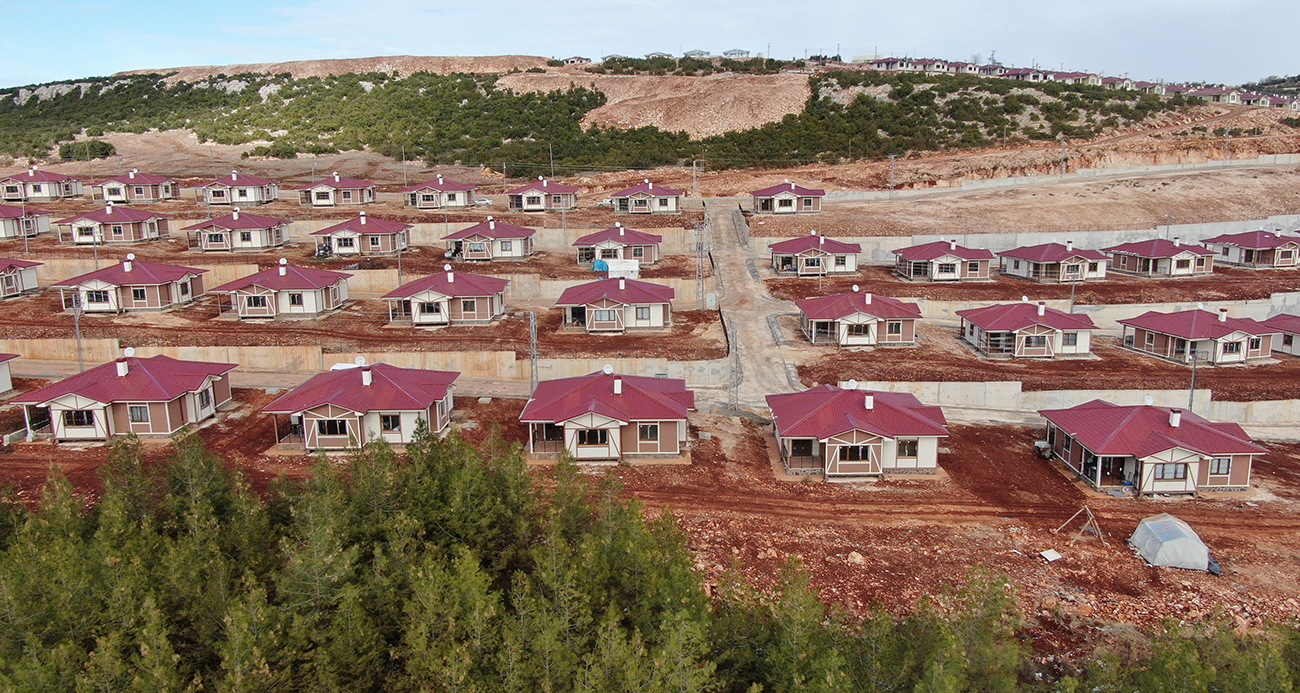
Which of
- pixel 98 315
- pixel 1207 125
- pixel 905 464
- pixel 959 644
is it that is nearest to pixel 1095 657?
pixel 959 644

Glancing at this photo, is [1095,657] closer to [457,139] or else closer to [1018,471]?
[1018,471]

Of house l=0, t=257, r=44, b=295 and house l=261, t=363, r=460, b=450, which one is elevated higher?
house l=0, t=257, r=44, b=295

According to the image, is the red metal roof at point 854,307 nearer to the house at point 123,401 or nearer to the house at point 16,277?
the house at point 123,401

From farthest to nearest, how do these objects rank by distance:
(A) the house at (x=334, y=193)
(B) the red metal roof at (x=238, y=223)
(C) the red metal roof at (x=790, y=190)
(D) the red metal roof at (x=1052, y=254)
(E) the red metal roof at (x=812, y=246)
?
(A) the house at (x=334, y=193), (C) the red metal roof at (x=790, y=190), (B) the red metal roof at (x=238, y=223), (E) the red metal roof at (x=812, y=246), (D) the red metal roof at (x=1052, y=254)

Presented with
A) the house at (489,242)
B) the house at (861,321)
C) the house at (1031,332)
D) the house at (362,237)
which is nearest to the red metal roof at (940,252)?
the house at (1031,332)

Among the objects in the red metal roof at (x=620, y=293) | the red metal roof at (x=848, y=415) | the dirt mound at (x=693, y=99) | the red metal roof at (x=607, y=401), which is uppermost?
the dirt mound at (x=693, y=99)

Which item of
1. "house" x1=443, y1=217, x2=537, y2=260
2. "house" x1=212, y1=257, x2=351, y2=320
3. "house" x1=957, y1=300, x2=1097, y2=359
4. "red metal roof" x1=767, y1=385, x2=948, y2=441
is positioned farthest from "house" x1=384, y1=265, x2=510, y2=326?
"house" x1=957, y1=300, x2=1097, y2=359

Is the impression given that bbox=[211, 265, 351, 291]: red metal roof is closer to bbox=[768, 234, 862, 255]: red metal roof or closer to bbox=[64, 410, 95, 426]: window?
bbox=[64, 410, 95, 426]: window
